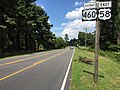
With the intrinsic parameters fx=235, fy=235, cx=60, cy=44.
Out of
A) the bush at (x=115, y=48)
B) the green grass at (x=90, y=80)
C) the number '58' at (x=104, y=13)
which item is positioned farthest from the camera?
the bush at (x=115, y=48)

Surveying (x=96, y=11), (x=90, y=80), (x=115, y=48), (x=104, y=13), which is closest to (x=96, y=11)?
(x=96, y=11)

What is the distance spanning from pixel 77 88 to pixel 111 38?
55184mm

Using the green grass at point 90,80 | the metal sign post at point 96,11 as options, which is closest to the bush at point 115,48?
the green grass at point 90,80

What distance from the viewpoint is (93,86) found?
10.7m

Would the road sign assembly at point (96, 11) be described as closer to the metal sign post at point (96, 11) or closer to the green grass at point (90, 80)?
the metal sign post at point (96, 11)

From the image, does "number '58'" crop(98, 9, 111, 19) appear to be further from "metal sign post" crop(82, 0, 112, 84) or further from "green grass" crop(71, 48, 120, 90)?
"green grass" crop(71, 48, 120, 90)

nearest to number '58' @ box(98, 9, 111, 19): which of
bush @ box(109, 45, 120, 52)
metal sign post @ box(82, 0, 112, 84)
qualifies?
metal sign post @ box(82, 0, 112, 84)

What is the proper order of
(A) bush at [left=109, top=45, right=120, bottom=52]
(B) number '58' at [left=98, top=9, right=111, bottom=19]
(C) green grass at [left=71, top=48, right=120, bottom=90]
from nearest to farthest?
(C) green grass at [left=71, top=48, right=120, bottom=90]
(B) number '58' at [left=98, top=9, right=111, bottom=19]
(A) bush at [left=109, top=45, right=120, bottom=52]

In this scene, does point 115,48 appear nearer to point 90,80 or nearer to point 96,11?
point 90,80

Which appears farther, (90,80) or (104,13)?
(90,80)

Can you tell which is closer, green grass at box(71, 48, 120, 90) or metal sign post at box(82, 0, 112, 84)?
green grass at box(71, 48, 120, 90)

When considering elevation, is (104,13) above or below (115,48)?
above

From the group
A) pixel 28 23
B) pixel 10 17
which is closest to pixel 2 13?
pixel 10 17

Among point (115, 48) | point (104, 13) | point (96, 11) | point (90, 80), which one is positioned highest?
point (96, 11)
